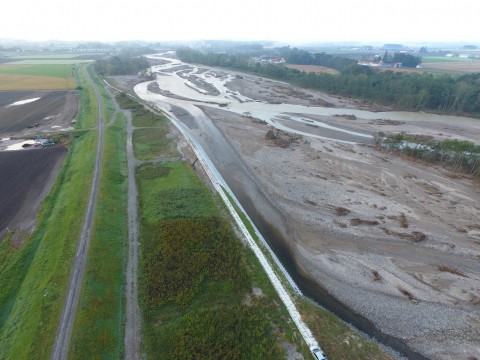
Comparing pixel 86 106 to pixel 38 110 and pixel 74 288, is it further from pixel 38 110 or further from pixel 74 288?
pixel 74 288

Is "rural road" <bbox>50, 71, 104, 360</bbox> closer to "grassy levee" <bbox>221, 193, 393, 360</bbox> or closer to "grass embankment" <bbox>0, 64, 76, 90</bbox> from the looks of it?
"grassy levee" <bbox>221, 193, 393, 360</bbox>

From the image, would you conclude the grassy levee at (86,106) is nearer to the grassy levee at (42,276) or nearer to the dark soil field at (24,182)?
the dark soil field at (24,182)

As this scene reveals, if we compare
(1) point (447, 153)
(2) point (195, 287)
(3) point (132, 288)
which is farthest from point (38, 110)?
(1) point (447, 153)

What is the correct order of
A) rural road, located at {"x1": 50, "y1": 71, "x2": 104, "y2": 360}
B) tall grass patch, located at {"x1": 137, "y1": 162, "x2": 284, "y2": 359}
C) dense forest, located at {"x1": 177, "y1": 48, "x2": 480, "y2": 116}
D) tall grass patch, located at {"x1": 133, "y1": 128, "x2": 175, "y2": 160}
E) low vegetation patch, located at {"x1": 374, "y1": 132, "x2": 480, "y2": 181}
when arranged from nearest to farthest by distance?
rural road, located at {"x1": 50, "y1": 71, "x2": 104, "y2": 360} < tall grass patch, located at {"x1": 137, "y1": 162, "x2": 284, "y2": 359} < low vegetation patch, located at {"x1": 374, "y1": 132, "x2": 480, "y2": 181} < tall grass patch, located at {"x1": 133, "y1": 128, "x2": 175, "y2": 160} < dense forest, located at {"x1": 177, "y1": 48, "x2": 480, "y2": 116}

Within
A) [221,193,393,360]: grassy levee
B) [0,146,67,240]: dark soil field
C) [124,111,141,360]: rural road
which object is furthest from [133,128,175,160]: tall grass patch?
[221,193,393,360]: grassy levee

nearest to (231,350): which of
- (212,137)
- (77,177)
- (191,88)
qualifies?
(77,177)

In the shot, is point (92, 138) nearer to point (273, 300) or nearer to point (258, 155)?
point (258, 155)
